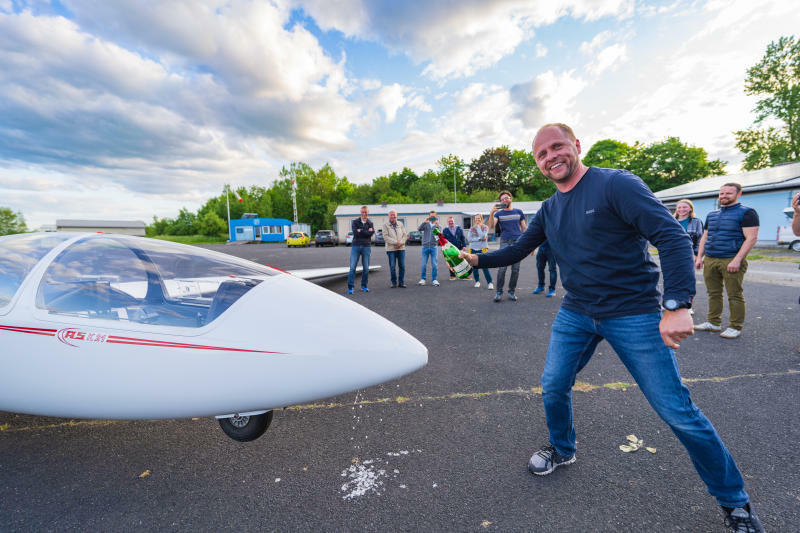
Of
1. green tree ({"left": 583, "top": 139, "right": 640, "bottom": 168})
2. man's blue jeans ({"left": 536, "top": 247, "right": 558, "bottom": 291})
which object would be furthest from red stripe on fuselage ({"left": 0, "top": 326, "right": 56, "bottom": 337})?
green tree ({"left": 583, "top": 139, "right": 640, "bottom": 168})

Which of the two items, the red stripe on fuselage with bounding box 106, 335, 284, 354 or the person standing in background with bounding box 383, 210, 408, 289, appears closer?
the red stripe on fuselage with bounding box 106, 335, 284, 354

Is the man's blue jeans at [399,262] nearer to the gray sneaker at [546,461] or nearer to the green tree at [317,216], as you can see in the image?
the gray sneaker at [546,461]

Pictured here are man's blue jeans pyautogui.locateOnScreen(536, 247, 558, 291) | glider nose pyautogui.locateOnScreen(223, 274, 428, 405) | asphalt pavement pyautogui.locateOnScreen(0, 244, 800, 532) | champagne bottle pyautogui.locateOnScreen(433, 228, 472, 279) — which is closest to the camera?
asphalt pavement pyautogui.locateOnScreen(0, 244, 800, 532)

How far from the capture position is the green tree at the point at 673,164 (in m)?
39.4

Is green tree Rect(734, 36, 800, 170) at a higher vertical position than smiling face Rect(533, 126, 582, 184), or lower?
higher

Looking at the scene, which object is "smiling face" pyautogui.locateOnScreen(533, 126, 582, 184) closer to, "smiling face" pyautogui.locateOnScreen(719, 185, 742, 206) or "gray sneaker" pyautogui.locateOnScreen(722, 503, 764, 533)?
"gray sneaker" pyautogui.locateOnScreen(722, 503, 764, 533)

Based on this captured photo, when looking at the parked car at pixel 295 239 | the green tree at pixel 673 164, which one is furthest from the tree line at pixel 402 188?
the parked car at pixel 295 239

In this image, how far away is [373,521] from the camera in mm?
1532

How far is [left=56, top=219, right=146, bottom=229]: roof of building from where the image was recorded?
5825 cm

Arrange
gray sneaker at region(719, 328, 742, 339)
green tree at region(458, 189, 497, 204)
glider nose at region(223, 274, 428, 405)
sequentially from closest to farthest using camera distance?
glider nose at region(223, 274, 428, 405), gray sneaker at region(719, 328, 742, 339), green tree at region(458, 189, 497, 204)

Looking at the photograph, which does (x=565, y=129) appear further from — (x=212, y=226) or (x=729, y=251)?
(x=212, y=226)

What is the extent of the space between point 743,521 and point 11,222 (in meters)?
40.3

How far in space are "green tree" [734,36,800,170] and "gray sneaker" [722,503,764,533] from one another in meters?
43.6

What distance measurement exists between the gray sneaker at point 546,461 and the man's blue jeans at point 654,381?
1.06 feet
